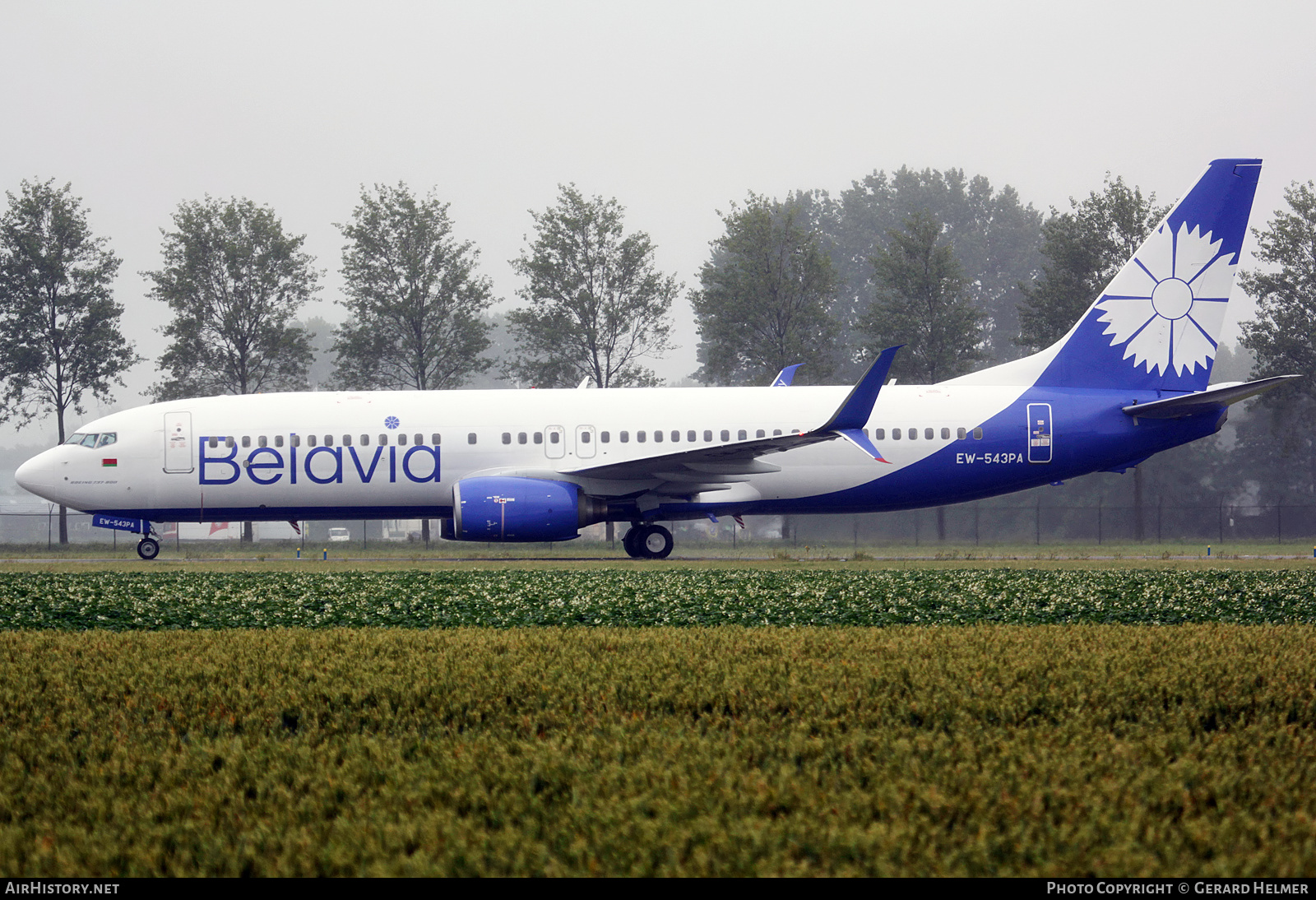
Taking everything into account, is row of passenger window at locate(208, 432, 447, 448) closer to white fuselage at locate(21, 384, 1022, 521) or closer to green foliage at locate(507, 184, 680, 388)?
white fuselage at locate(21, 384, 1022, 521)

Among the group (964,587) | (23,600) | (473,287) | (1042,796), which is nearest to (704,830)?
(1042,796)

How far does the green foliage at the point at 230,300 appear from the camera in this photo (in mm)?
36062

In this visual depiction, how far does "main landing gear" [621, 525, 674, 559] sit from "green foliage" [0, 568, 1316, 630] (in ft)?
24.9

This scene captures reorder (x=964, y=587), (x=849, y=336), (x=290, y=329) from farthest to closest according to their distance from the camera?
(x=849, y=336) < (x=290, y=329) < (x=964, y=587)

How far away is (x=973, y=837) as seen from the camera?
10.2 ft

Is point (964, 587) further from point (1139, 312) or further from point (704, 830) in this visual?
point (1139, 312)

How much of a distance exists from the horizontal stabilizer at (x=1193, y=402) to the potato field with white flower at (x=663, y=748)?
12.0 meters

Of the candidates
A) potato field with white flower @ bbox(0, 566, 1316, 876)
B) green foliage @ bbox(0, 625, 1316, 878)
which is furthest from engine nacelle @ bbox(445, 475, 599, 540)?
green foliage @ bbox(0, 625, 1316, 878)

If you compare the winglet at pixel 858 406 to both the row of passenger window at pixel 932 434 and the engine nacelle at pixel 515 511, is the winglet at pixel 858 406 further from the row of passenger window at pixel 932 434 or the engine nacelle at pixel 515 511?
the engine nacelle at pixel 515 511

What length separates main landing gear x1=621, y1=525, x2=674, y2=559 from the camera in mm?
21406

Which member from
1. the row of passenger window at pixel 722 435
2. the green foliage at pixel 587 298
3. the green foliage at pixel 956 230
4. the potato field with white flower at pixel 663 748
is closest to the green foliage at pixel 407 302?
the green foliage at pixel 587 298

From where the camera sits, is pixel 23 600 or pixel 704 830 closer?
pixel 704 830

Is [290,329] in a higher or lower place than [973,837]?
higher
